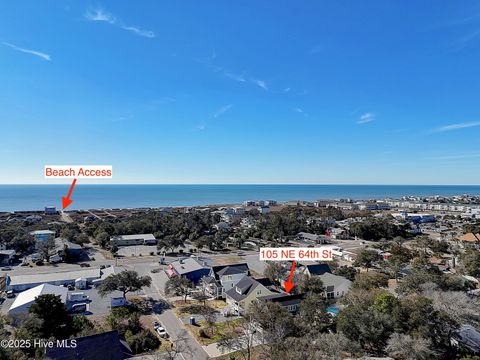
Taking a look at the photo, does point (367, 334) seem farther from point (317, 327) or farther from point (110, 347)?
point (110, 347)

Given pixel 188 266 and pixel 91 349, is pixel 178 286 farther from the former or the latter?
pixel 91 349

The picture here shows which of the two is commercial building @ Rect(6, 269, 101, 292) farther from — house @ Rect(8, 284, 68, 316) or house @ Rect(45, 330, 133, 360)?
house @ Rect(45, 330, 133, 360)

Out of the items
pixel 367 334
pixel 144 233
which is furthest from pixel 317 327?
pixel 144 233

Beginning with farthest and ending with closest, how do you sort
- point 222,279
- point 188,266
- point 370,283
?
point 188,266 < point 222,279 < point 370,283

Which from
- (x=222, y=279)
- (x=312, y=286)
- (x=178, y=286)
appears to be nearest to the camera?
(x=178, y=286)

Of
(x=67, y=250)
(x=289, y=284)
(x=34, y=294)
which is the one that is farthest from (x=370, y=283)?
(x=67, y=250)

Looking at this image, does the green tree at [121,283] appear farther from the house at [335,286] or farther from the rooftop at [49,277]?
the house at [335,286]
